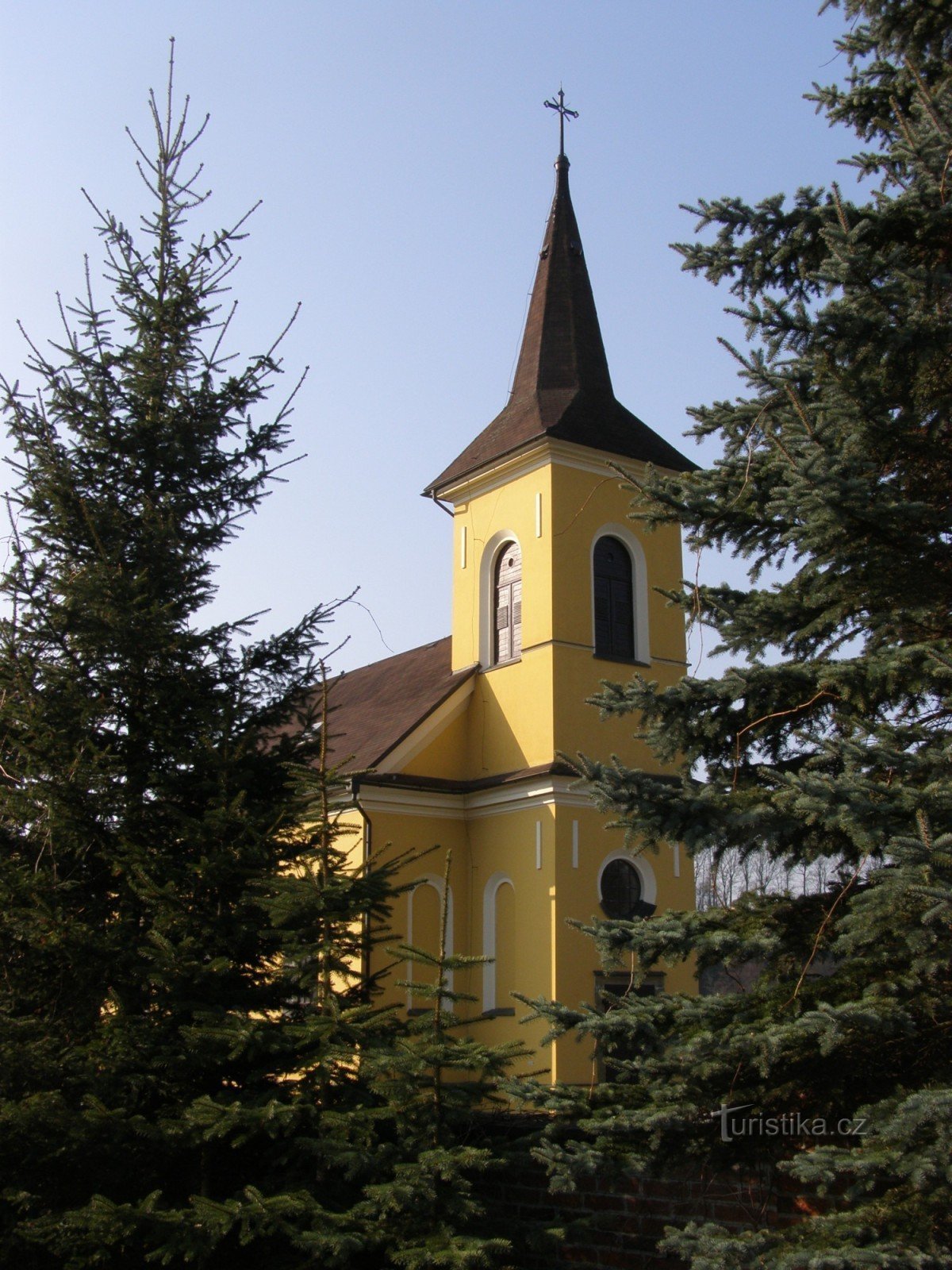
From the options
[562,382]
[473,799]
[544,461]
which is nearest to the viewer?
[473,799]

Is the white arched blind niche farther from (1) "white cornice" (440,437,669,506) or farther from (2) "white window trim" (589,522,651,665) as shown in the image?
(1) "white cornice" (440,437,669,506)

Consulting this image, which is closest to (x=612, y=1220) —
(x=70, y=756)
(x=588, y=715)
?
(x=70, y=756)

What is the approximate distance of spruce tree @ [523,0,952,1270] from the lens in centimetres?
485

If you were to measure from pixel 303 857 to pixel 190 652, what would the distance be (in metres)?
1.72

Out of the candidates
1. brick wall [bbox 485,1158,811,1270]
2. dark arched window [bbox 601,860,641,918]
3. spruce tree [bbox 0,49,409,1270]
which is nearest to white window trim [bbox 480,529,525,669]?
dark arched window [bbox 601,860,641,918]

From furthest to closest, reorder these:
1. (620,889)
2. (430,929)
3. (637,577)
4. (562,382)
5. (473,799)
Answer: (562,382), (637,577), (473,799), (430,929), (620,889)

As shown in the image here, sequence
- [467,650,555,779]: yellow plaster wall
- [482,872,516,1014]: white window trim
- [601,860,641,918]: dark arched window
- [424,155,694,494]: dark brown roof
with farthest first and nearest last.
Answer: [424,155,694,494]: dark brown roof → [467,650,555,779]: yellow plaster wall → [482,872,516,1014]: white window trim → [601,860,641,918]: dark arched window

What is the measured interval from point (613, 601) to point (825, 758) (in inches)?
495

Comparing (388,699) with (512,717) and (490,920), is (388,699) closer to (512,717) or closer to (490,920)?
(512,717)

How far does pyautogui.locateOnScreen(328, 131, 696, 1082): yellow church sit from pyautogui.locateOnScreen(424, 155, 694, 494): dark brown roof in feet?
0.15

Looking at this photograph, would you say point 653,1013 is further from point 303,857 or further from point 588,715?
point 588,715

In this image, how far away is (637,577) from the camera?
60.8 feet

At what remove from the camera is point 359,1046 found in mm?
7246

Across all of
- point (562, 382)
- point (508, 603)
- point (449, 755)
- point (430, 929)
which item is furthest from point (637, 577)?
point (430, 929)
